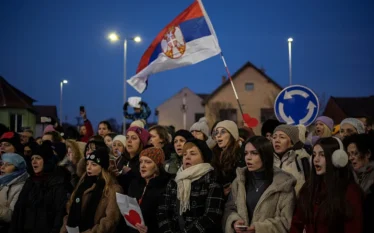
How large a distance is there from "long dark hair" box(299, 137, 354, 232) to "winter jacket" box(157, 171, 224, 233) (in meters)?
0.99

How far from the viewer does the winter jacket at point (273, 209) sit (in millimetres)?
4754

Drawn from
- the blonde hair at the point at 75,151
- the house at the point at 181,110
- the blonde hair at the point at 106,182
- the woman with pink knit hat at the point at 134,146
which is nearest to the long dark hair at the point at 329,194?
the blonde hair at the point at 106,182

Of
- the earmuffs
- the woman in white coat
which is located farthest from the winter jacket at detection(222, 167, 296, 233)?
the earmuffs

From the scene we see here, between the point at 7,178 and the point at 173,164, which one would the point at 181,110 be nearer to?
the point at 7,178

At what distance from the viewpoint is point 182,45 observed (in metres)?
10.1

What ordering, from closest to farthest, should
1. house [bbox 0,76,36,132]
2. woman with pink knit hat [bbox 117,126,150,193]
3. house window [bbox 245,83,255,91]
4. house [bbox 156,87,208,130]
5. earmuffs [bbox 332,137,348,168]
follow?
earmuffs [bbox 332,137,348,168] < woman with pink knit hat [bbox 117,126,150,193] < house [bbox 0,76,36,132] < house window [bbox 245,83,255,91] < house [bbox 156,87,208,130]

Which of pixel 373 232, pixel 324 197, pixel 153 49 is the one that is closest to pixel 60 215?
pixel 324 197

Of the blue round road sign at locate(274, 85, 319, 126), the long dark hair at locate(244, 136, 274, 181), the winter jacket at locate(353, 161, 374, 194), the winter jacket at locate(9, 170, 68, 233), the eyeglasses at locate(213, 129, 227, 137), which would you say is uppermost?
the blue round road sign at locate(274, 85, 319, 126)

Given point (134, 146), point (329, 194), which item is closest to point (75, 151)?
point (134, 146)

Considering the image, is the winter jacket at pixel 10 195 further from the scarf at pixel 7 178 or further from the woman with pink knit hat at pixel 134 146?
the woman with pink knit hat at pixel 134 146

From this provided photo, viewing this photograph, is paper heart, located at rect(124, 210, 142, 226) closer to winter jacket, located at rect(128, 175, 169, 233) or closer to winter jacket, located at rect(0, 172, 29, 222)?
winter jacket, located at rect(128, 175, 169, 233)

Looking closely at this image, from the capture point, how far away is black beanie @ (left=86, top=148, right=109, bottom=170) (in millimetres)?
6082

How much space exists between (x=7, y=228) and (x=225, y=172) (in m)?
3.67

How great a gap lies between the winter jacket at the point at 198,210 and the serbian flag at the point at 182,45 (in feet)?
15.8
